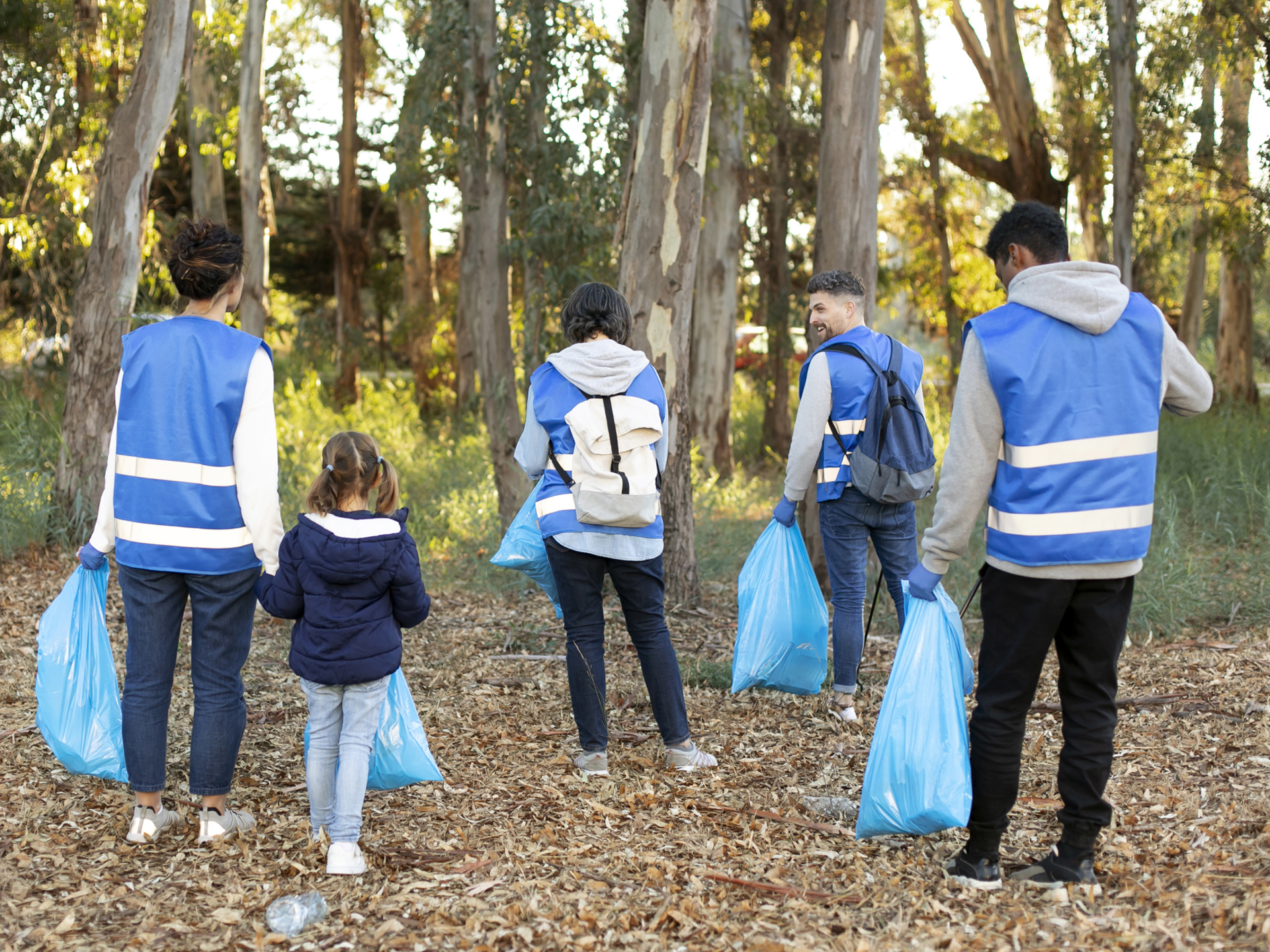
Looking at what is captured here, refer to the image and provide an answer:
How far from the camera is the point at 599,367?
364 cm

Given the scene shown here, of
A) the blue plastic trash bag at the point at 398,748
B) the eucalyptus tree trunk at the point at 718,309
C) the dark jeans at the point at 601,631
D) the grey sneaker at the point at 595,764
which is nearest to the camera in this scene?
the blue plastic trash bag at the point at 398,748

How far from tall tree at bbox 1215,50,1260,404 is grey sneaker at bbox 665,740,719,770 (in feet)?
37.7

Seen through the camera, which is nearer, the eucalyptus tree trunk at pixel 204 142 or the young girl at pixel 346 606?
the young girl at pixel 346 606

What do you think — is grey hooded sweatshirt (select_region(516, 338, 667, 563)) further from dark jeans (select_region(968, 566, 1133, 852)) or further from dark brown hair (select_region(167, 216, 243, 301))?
dark jeans (select_region(968, 566, 1133, 852))

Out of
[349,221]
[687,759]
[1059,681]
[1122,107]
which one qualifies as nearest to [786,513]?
[687,759]

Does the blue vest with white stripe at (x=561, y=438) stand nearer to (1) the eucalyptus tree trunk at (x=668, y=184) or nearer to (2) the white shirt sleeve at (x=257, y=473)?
(2) the white shirt sleeve at (x=257, y=473)

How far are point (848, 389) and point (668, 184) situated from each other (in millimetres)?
2212

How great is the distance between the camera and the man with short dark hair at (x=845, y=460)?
4.19 meters

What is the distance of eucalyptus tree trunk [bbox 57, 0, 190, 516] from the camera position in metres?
7.37

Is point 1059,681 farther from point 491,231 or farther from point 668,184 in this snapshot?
point 491,231

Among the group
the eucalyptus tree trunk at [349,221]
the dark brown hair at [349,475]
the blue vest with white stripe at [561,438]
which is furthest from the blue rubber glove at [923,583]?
the eucalyptus tree trunk at [349,221]

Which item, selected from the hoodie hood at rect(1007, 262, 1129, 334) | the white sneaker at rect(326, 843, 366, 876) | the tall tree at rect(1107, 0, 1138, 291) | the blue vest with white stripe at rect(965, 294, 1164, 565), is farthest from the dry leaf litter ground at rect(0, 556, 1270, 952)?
the tall tree at rect(1107, 0, 1138, 291)

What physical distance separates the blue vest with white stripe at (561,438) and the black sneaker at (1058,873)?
1553 millimetres

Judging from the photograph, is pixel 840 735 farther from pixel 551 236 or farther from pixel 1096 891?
pixel 551 236
